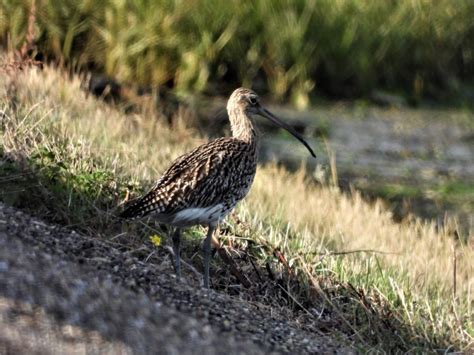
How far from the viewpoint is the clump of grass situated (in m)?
7.07

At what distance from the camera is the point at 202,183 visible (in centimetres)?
701

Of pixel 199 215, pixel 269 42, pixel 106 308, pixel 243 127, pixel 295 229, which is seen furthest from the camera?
pixel 269 42

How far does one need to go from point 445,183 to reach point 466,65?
4.01 meters

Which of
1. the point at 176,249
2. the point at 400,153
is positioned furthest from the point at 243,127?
the point at 400,153

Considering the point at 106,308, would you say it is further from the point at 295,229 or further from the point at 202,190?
the point at 295,229

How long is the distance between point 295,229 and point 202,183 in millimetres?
1770

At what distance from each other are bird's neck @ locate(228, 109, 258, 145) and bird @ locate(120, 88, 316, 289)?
16 cm

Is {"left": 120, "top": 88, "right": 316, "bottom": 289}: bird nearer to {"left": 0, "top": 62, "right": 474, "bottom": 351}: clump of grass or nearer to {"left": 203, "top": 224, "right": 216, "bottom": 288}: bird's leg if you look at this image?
{"left": 203, "top": 224, "right": 216, "bottom": 288}: bird's leg

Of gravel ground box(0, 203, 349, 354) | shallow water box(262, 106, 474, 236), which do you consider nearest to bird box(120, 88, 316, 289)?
gravel ground box(0, 203, 349, 354)

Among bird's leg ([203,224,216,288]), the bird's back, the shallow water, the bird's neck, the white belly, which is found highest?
the bird's neck

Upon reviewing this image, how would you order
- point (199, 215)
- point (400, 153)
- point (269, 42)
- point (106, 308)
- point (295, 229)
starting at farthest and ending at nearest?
1. point (269, 42)
2. point (400, 153)
3. point (295, 229)
4. point (199, 215)
5. point (106, 308)

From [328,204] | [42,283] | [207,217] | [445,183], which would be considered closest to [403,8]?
[445,183]

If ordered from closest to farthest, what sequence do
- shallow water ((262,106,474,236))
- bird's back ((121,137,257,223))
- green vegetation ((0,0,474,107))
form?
bird's back ((121,137,257,223)) < shallow water ((262,106,474,236)) < green vegetation ((0,0,474,107))

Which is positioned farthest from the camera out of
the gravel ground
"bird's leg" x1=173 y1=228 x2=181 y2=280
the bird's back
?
"bird's leg" x1=173 y1=228 x2=181 y2=280
